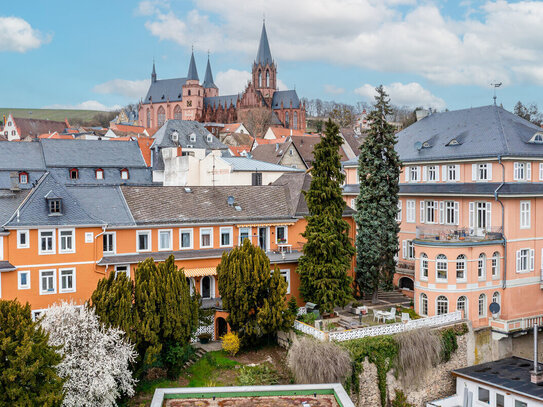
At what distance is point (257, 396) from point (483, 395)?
15.3 metres

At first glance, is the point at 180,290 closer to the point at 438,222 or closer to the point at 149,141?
the point at 438,222

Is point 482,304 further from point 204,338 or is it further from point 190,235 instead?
point 190,235

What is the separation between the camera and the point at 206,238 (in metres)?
34.4

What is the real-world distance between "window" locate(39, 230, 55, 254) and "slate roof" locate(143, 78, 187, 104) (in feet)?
437

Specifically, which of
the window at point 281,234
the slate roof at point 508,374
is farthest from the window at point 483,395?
the window at point 281,234

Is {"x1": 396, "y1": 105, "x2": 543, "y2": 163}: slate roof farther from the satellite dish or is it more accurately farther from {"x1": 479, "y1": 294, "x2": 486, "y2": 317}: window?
the satellite dish

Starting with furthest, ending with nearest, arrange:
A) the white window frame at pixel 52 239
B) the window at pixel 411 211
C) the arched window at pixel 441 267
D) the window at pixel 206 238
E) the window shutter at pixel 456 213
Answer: the window at pixel 411 211 → the window shutter at pixel 456 213 → the window at pixel 206 238 → the arched window at pixel 441 267 → the white window frame at pixel 52 239

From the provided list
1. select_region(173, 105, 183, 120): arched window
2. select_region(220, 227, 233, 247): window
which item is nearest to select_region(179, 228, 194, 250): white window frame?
select_region(220, 227, 233, 247): window

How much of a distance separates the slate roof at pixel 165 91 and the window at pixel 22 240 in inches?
5274

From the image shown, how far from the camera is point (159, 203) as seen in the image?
34.3 metres

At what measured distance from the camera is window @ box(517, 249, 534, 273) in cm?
3531

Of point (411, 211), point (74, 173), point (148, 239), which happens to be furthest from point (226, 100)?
point (148, 239)

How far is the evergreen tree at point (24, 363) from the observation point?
19.8 meters

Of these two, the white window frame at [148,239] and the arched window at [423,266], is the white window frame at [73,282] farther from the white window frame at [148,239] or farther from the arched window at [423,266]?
the arched window at [423,266]
